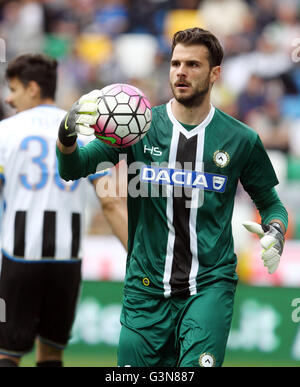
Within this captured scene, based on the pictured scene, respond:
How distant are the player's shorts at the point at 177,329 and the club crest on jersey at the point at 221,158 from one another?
0.68 metres

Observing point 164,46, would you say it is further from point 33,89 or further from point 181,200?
point 181,200

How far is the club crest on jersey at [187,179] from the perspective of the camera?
4234 millimetres

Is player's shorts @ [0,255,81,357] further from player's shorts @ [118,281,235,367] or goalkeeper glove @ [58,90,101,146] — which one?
goalkeeper glove @ [58,90,101,146]

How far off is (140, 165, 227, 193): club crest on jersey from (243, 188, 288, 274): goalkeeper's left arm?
1.02ft

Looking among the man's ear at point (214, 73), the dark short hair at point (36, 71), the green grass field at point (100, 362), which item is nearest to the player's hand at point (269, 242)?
the man's ear at point (214, 73)

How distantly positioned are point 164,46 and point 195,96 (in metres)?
10.1

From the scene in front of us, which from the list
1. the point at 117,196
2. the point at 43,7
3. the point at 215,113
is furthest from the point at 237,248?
Result: the point at 43,7

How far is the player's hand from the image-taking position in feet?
13.2

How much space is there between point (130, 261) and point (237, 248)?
14.7 ft

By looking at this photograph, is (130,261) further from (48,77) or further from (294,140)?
(294,140)

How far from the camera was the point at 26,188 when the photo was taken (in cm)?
548

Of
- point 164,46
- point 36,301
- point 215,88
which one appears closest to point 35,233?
point 36,301

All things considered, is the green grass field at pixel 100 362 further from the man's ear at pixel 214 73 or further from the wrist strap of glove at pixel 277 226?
the man's ear at pixel 214 73

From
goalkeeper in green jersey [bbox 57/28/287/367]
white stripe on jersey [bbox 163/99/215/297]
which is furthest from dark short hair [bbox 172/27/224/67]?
white stripe on jersey [bbox 163/99/215/297]
